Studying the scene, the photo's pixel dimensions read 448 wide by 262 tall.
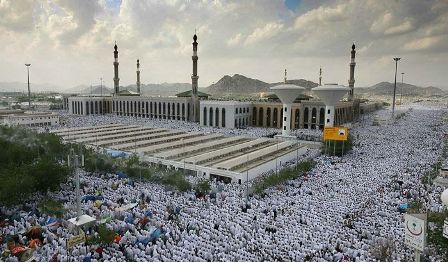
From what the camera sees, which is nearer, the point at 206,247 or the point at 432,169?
the point at 206,247

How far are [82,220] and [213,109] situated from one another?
119ft

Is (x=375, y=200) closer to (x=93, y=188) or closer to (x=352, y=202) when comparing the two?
(x=352, y=202)

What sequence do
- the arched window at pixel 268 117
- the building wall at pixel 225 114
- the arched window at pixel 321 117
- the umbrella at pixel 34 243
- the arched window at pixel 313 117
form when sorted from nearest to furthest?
the umbrella at pixel 34 243 → the arched window at pixel 321 117 → the arched window at pixel 313 117 → the building wall at pixel 225 114 → the arched window at pixel 268 117

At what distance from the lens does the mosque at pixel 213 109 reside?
48500 mm

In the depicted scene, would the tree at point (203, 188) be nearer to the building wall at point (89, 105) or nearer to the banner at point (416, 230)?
the banner at point (416, 230)

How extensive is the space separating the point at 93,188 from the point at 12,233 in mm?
5533

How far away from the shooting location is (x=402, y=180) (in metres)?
21.9

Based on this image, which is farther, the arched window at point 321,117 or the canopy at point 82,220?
the arched window at point 321,117

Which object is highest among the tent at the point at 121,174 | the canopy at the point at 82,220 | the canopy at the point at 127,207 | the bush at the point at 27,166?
the bush at the point at 27,166

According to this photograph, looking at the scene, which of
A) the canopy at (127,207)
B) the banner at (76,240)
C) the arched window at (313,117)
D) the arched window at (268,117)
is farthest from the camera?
the arched window at (268,117)

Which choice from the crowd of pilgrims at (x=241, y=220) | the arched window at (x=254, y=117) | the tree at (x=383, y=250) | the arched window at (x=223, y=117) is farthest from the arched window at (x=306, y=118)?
the tree at (x=383, y=250)

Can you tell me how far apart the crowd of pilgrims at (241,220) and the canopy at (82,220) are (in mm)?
394

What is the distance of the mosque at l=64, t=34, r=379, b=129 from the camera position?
159ft

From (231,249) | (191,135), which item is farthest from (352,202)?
(191,135)
